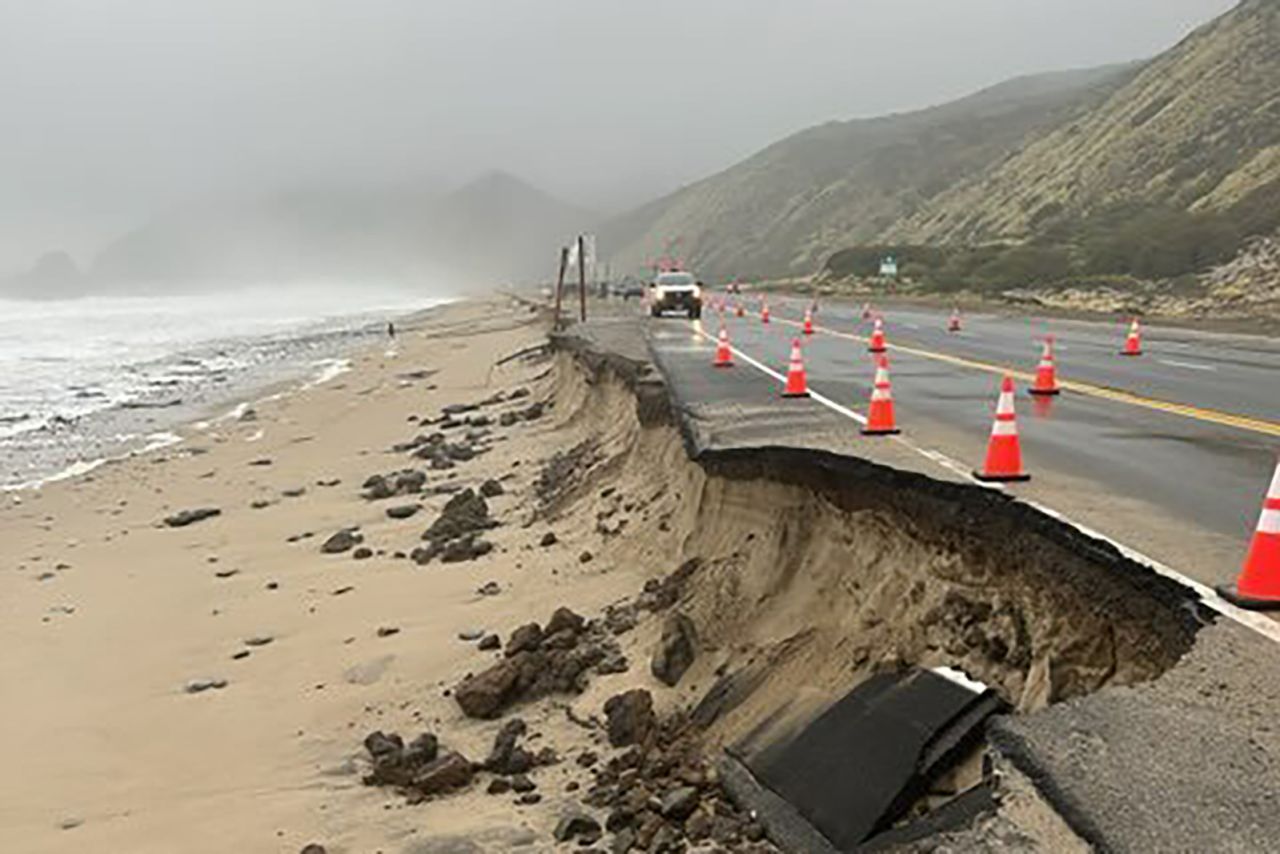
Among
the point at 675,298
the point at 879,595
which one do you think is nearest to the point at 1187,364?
the point at 879,595

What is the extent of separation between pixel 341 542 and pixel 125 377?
32785mm

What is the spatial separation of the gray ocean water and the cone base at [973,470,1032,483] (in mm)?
18029

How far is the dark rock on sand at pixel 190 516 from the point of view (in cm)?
1653

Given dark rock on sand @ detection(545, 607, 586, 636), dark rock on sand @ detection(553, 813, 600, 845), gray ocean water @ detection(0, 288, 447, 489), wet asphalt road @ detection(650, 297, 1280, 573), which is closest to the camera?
dark rock on sand @ detection(553, 813, 600, 845)

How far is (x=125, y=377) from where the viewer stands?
140ft

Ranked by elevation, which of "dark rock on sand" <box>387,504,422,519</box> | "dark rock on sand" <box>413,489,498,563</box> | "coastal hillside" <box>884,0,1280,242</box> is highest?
"coastal hillside" <box>884,0,1280,242</box>

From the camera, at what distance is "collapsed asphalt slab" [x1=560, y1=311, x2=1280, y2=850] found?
3.35m

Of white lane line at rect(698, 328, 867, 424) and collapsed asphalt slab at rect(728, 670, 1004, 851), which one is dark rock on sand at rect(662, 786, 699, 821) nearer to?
collapsed asphalt slab at rect(728, 670, 1004, 851)

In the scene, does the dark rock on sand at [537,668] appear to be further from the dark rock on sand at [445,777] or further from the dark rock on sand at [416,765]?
the dark rock on sand at [445,777]

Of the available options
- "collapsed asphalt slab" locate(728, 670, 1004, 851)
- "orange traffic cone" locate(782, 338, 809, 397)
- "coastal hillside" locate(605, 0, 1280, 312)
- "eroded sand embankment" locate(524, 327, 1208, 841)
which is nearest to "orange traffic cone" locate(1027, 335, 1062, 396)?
"orange traffic cone" locate(782, 338, 809, 397)

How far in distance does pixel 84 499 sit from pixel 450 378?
50.6 ft

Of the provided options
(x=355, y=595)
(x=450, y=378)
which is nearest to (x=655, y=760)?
(x=355, y=595)

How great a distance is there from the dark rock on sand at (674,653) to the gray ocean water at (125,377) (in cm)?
1670

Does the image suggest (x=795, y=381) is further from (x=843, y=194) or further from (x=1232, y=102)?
(x=843, y=194)
